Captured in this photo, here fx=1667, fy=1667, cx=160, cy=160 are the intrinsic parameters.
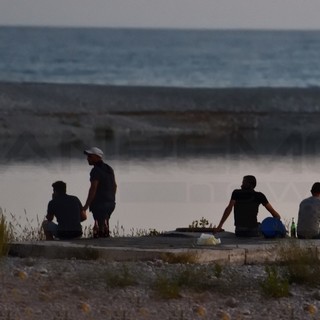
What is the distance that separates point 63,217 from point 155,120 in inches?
1326

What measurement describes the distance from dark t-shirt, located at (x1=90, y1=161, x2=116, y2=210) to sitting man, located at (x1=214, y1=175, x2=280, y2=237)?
1.30 metres

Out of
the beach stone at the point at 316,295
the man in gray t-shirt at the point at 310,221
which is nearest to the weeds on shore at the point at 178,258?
the beach stone at the point at 316,295

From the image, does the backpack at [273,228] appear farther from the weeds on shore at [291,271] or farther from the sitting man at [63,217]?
the sitting man at [63,217]

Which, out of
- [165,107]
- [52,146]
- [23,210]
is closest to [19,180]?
[23,210]

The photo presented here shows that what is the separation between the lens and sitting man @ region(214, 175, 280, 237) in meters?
18.6

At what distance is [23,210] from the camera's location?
2472cm

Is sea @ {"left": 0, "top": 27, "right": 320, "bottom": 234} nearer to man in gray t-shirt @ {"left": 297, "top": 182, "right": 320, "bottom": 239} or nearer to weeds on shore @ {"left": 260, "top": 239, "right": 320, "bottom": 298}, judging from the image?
man in gray t-shirt @ {"left": 297, "top": 182, "right": 320, "bottom": 239}

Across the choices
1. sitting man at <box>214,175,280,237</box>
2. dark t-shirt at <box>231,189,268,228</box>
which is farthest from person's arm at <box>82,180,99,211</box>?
dark t-shirt at <box>231,189,268,228</box>

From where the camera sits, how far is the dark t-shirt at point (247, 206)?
18.6m

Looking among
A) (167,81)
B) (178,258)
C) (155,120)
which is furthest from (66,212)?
(167,81)

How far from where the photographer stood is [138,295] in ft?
46.4

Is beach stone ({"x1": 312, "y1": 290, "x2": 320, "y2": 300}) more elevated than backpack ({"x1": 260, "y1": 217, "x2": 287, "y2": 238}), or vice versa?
backpack ({"x1": 260, "y1": 217, "x2": 287, "y2": 238})

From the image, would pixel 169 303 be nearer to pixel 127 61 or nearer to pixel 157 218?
pixel 157 218

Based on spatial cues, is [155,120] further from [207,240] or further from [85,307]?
[85,307]
